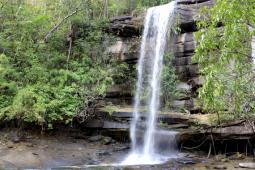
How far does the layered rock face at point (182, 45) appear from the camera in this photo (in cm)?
1419

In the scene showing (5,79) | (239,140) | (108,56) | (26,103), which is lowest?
(239,140)

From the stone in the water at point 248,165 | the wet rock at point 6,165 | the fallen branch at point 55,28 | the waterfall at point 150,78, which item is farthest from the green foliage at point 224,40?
the fallen branch at point 55,28

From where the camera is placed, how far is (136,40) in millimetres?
16000

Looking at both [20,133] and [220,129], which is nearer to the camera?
[220,129]

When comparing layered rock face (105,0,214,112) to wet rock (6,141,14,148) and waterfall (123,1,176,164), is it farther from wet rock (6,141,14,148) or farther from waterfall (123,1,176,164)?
wet rock (6,141,14,148)

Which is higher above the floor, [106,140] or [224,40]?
[224,40]

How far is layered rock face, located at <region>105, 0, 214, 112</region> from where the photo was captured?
14.2 m

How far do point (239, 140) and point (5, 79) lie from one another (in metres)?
8.44

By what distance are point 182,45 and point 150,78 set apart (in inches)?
78.2

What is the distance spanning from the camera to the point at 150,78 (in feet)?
48.4

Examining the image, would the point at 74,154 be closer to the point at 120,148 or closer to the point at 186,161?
the point at 120,148

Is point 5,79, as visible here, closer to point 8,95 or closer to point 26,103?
point 8,95

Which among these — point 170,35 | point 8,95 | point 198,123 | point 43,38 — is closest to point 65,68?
point 43,38

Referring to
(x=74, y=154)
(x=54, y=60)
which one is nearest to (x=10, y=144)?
(x=74, y=154)
